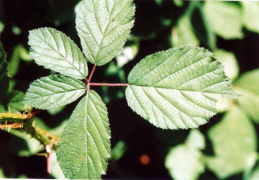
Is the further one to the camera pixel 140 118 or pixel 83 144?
pixel 140 118

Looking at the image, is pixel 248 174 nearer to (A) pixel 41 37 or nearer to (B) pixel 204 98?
(B) pixel 204 98

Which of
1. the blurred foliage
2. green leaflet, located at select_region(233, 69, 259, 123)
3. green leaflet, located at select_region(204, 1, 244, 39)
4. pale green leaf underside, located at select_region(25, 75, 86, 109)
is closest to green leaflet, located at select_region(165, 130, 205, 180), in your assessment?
the blurred foliage

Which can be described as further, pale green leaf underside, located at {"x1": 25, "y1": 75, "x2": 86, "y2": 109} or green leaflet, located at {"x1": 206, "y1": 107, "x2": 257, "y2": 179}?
green leaflet, located at {"x1": 206, "y1": 107, "x2": 257, "y2": 179}

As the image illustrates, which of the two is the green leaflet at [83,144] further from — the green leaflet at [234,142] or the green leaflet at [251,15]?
the green leaflet at [251,15]

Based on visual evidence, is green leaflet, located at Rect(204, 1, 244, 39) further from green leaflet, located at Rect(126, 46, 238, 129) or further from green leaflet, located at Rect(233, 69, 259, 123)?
green leaflet, located at Rect(126, 46, 238, 129)

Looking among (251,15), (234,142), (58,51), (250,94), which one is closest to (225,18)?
(251,15)

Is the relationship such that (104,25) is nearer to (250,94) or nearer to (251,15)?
(251,15)
